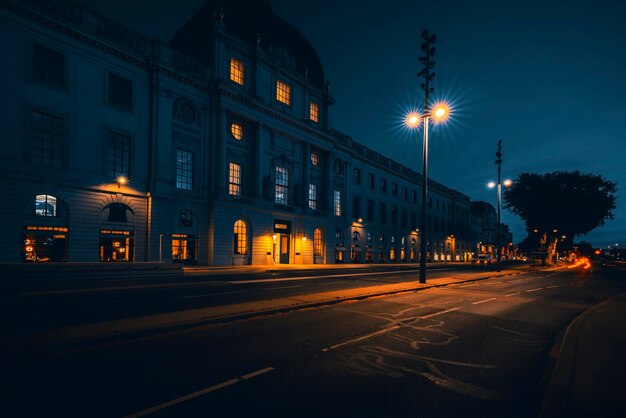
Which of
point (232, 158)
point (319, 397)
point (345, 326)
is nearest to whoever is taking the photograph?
point (319, 397)

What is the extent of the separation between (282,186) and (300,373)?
34.5 meters

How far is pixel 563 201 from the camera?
5647cm

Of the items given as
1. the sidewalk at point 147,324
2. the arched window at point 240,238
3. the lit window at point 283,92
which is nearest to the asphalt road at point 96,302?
the sidewalk at point 147,324

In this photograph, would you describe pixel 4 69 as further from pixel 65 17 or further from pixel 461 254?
pixel 461 254

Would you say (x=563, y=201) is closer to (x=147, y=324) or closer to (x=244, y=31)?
(x=244, y=31)

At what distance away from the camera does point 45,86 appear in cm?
2206

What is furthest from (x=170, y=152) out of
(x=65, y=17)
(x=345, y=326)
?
(x=345, y=326)

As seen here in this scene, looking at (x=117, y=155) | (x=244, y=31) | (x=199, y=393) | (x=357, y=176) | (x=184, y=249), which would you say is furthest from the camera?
(x=357, y=176)

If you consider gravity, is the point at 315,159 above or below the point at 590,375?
above

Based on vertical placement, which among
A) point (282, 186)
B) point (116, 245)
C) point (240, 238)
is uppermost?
point (282, 186)

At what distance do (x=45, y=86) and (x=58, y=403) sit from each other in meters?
25.9

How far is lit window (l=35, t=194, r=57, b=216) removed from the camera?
21.7 m

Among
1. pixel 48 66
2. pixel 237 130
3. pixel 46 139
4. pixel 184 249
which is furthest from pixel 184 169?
pixel 48 66

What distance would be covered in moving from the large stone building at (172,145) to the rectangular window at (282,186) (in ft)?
0.55
